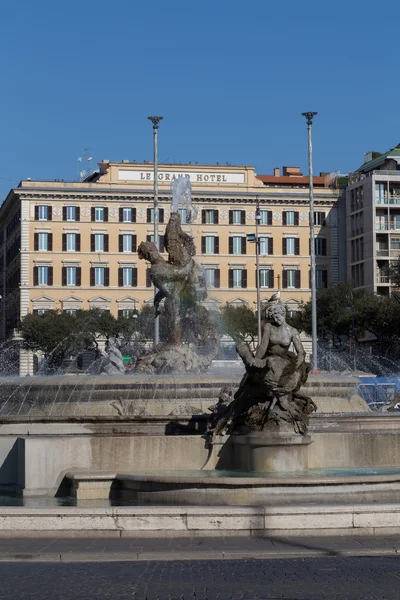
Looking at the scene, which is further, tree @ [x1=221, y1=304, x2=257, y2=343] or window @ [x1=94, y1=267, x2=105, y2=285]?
window @ [x1=94, y1=267, x2=105, y2=285]

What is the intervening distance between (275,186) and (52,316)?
23.2 metres

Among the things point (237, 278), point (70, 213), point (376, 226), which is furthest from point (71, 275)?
point (376, 226)

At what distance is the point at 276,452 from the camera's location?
13.9 m

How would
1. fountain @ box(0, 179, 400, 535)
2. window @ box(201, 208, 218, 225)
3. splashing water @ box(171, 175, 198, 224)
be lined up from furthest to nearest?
window @ box(201, 208, 218, 225) < splashing water @ box(171, 175, 198, 224) < fountain @ box(0, 179, 400, 535)

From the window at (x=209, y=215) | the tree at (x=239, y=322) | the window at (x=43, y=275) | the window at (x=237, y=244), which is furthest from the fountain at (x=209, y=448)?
the window at (x=237, y=244)

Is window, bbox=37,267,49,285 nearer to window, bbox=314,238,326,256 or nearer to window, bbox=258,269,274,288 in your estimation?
window, bbox=258,269,274,288

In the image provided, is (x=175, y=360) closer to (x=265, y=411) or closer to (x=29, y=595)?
(x=265, y=411)

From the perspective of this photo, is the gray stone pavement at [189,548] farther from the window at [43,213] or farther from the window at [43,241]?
the window at [43,213]

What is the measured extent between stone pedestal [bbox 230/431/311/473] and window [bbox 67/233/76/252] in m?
80.4

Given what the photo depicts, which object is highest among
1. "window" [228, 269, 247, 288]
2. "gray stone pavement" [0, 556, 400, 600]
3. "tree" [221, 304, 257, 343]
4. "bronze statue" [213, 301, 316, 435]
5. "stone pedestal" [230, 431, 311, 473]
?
"window" [228, 269, 247, 288]

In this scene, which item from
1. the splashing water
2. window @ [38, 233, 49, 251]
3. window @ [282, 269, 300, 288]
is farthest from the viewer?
window @ [282, 269, 300, 288]

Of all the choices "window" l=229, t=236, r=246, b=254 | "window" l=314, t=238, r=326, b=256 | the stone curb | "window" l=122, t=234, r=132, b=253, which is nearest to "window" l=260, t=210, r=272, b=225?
"window" l=229, t=236, r=246, b=254

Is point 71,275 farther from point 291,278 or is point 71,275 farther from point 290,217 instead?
point 290,217

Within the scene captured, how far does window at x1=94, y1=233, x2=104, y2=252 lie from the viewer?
308ft
